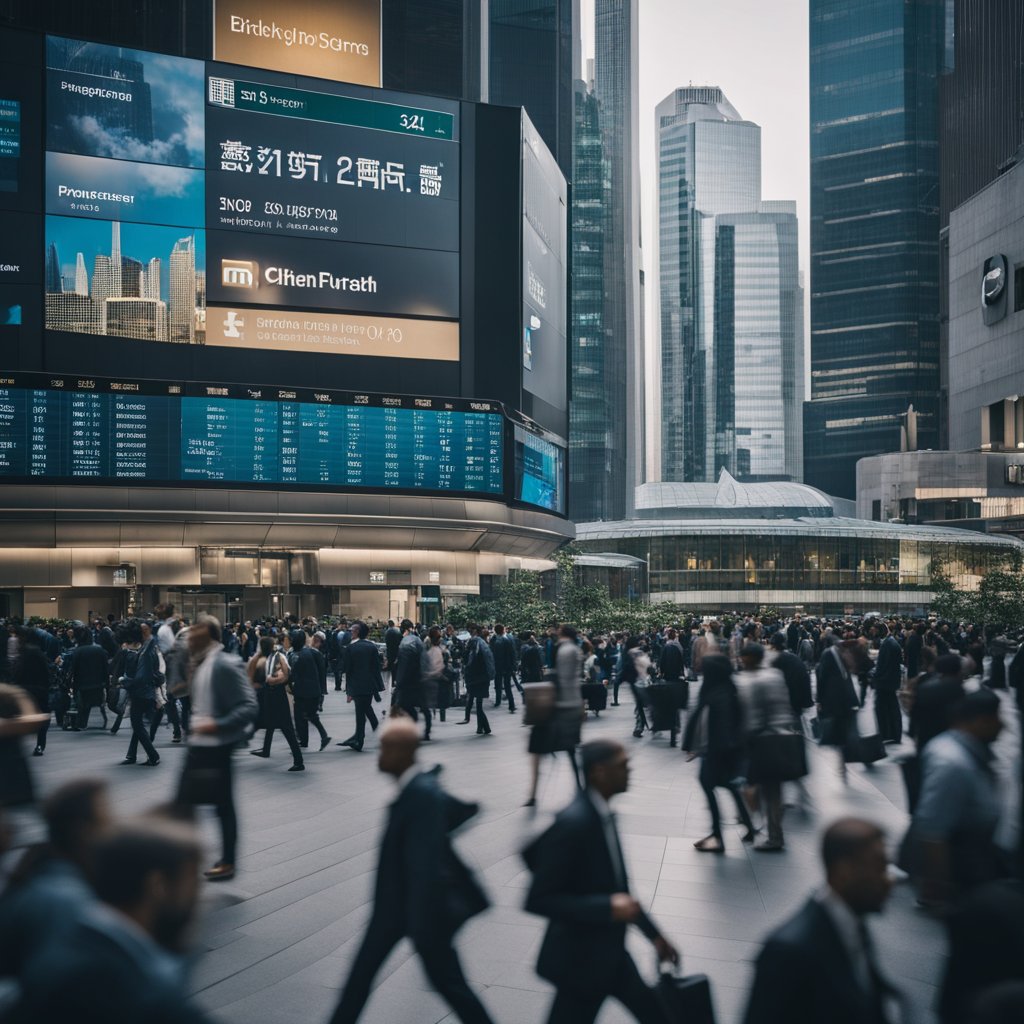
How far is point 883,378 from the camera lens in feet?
485

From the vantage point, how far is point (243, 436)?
35750mm

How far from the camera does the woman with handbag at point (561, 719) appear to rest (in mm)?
9742

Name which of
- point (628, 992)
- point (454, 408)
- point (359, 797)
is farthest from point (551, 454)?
point (628, 992)

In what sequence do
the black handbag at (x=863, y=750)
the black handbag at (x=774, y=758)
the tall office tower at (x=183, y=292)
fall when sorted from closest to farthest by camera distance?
1. the black handbag at (x=774, y=758)
2. the black handbag at (x=863, y=750)
3. the tall office tower at (x=183, y=292)

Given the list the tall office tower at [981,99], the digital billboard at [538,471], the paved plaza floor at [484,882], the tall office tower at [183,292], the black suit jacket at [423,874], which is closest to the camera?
the black suit jacket at [423,874]

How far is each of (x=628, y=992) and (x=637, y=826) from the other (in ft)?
19.1

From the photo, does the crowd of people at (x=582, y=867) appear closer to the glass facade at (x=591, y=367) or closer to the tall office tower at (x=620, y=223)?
the glass facade at (x=591, y=367)

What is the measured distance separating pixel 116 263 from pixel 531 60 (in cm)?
8779

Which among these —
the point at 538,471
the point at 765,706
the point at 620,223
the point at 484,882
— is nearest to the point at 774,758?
the point at 765,706

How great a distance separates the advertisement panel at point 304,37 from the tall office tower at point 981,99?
84342 mm

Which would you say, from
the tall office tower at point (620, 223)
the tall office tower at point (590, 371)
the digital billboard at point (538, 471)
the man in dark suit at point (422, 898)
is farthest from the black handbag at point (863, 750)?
the tall office tower at point (620, 223)

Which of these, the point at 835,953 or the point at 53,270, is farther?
the point at 53,270

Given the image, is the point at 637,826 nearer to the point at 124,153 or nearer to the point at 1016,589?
the point at 124,153

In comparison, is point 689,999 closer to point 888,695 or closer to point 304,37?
point 888,695
